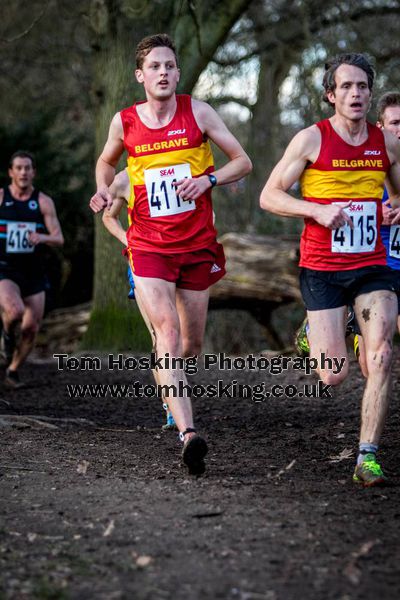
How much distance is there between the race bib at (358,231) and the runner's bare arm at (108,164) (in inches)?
53.2

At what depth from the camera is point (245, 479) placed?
205 inches

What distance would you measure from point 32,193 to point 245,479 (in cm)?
595

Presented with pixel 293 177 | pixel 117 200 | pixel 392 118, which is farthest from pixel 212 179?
pixel 117 200

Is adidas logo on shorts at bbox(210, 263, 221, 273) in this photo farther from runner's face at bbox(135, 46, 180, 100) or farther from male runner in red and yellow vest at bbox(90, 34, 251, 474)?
runner's face at bbox(135, 46, 180, 100)

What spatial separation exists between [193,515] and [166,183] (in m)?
2.15

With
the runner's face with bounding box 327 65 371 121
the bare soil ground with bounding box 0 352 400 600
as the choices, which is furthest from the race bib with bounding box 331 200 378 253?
the bare soil ground with bounding box 0 352 400 600

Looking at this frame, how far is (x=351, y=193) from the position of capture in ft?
17.9

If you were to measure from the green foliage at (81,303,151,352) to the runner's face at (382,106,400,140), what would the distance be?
5.53m

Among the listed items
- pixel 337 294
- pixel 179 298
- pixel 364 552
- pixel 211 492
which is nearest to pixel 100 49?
pixel 179 298

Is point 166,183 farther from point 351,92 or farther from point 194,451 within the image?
point 194,451

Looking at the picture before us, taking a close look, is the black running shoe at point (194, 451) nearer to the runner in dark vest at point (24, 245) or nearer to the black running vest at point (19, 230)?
the runner in dark vest at point (24, 245)

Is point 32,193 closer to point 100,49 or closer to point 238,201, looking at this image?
point 100,49

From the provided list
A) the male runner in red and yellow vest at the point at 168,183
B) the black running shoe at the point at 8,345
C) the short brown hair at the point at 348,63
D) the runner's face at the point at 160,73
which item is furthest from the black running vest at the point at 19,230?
the short brown hair at the point at 348,63

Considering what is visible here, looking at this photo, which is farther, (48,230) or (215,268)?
(48,230)
